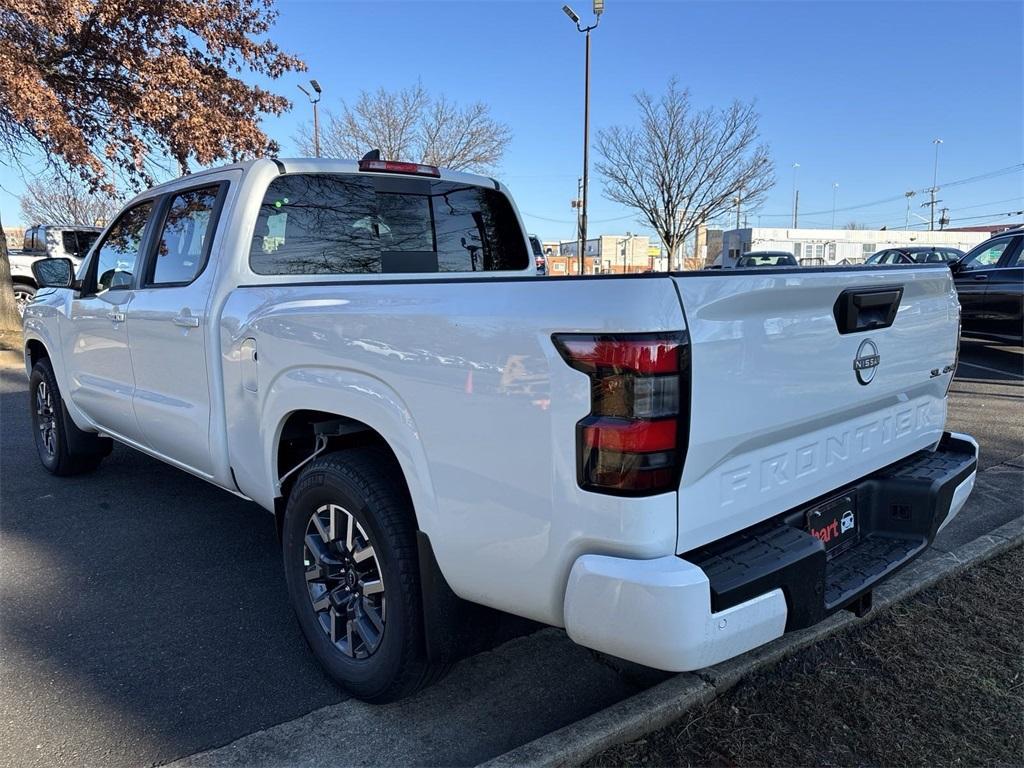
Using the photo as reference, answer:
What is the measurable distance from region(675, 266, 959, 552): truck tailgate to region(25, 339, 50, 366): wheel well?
5.30m

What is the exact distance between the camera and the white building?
39344mm

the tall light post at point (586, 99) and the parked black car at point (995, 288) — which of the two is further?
the tall light post at point (586, 99)

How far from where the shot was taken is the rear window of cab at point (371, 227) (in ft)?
10.9

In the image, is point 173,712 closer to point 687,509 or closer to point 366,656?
point 366,656

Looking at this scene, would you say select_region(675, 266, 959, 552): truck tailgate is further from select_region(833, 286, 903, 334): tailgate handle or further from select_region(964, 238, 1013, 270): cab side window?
select_region(964, 238, 1013, 270): cab side window

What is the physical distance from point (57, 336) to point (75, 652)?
2759 millimetres

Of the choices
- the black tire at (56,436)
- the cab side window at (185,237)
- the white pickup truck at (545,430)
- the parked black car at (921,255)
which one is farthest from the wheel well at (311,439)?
the parked black car at (921,255)

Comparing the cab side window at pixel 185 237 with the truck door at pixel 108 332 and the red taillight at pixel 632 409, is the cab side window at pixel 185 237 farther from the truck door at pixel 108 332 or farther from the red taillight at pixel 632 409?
the red taillight at pixel 632 409

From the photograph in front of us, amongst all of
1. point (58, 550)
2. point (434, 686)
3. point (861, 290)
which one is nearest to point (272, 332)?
point (434, 686)

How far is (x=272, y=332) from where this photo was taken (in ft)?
A: 8.91

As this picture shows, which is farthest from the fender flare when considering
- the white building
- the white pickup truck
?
the white building

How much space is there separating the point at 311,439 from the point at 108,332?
1922 mm

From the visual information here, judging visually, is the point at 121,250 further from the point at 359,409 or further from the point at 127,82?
the point at 127,82

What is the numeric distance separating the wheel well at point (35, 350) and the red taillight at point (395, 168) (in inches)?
133
